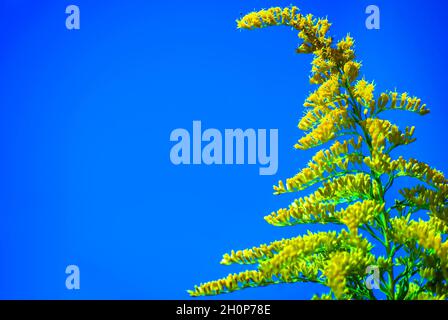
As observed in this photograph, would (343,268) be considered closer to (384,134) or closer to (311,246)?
(311,246)

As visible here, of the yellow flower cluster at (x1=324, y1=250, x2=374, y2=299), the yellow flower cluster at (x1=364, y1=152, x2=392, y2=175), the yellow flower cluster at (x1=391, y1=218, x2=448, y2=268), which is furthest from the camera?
the yellow flower cluster at (x1=364, y1=152, x2=392, y2=175)

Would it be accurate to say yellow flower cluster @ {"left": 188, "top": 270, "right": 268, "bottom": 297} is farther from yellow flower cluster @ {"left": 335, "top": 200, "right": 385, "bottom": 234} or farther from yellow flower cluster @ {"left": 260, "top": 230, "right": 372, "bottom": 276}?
yellow flower cluster @ {"left": 335, "top": 200, "right": 385, "bottom": 234}

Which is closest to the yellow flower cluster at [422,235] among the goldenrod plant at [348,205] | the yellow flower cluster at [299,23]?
the goldenrod plant at [348,205]

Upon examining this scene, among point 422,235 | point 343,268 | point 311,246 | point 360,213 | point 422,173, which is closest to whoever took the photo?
point 343,268

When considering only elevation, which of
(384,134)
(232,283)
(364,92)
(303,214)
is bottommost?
(232,283)

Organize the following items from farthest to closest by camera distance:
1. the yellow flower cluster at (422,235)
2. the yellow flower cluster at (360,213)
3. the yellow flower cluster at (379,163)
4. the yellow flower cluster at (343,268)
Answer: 1. the yellow flower cluster at (379,163)
2. the yellow flower cluster at (360,213)
3. the yellow flower cluster at (422,235)
4. the yellow flower cluster at (343,268)

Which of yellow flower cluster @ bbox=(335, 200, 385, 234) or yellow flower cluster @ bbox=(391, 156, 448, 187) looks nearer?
yellow flower cluster @ bbox=(335, 200, 385, 234)

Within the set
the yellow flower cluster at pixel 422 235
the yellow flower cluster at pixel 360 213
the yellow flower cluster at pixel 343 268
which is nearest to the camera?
the yellow flower cluster at pixel 343 268

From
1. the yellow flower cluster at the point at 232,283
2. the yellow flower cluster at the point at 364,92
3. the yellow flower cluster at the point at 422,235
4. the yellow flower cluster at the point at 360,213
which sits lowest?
the yellow flower cluster at the point at 232,283

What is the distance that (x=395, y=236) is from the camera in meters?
5.87

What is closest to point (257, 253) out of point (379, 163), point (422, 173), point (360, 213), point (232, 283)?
point (232, 283)

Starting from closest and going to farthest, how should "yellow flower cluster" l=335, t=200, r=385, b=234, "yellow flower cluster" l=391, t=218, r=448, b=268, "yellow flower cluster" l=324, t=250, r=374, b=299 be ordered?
1. "yellow flower cluster" l=324, t=250, r=374, b=299
2. "yellow flower cluster" l=391, t=218, r=448, b=268
3. "yellow flower cluster" l=335, t=200, r=385, b=234

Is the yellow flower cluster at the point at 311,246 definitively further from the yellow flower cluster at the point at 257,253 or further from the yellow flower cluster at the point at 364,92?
the yellow flower cluster at the point at 364,92

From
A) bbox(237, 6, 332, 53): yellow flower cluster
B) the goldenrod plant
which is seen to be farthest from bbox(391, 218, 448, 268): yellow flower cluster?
bbox(237, 6, 332, 53): yellow flower cluster
